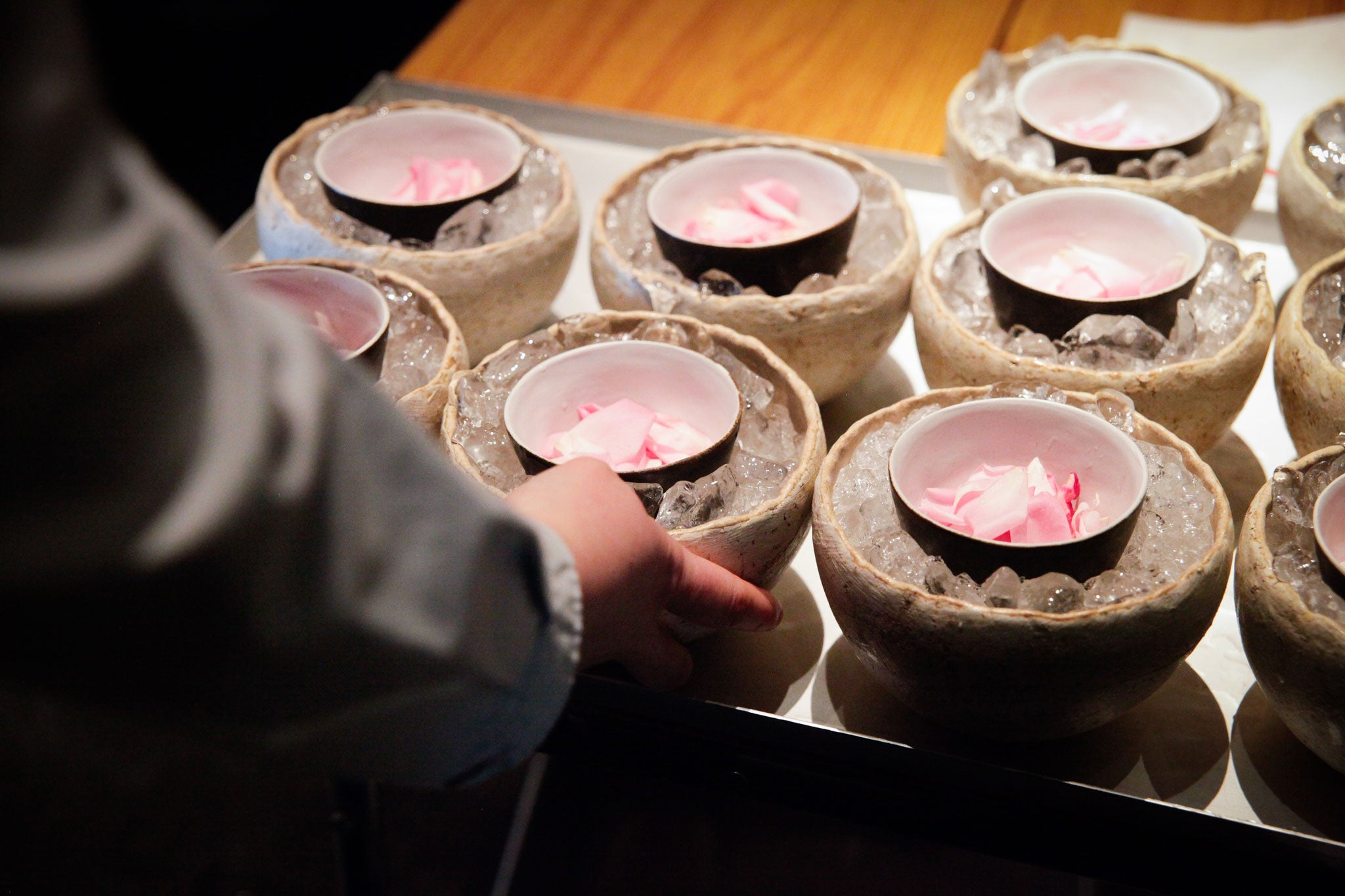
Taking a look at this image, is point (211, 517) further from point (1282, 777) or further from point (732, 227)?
point (732, 227)

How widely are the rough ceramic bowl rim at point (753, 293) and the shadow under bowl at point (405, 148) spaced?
0.48ft

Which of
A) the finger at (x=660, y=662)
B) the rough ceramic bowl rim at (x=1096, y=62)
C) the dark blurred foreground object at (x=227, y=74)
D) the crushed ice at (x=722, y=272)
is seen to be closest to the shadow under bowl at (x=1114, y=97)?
the rough ceramic bowl rim at (x=1096, y=62)

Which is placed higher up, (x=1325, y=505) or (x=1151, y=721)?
(x=1325, y=505)

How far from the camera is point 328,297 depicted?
4.10 ft

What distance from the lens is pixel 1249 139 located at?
1.44 meters

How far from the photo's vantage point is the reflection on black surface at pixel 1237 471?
123 centimetres

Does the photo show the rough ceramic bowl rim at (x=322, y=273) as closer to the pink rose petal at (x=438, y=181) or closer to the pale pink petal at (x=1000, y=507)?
the pink rose petal at (x=438, y=181)

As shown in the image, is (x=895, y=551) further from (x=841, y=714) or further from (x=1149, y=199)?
(x=1149, y=199)

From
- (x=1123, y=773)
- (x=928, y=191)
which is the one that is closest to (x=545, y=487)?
(x=1123, y=773)

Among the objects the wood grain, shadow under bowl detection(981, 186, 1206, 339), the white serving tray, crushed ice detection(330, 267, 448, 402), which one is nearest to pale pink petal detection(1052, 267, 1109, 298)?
shadow under bowl detection(981, 186, 1206, 339)

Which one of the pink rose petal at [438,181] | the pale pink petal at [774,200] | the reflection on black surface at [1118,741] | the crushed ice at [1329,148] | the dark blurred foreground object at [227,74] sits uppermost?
the crushed ice at [1329,148]

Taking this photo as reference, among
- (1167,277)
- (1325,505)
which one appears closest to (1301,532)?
(1325,505)

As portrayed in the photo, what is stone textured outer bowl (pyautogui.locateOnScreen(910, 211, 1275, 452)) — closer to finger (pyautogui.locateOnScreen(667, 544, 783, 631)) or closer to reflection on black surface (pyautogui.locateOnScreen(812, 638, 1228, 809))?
reflection on black surface (pyautogui.locateOnScreen(812, 638, 1228, 809))

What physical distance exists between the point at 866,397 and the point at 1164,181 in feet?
1.44
